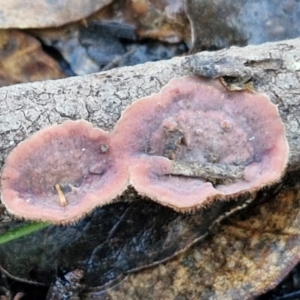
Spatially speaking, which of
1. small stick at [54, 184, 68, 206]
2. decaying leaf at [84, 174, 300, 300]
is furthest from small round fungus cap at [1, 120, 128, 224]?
decaying leaf at [84, 174, 300, 300]

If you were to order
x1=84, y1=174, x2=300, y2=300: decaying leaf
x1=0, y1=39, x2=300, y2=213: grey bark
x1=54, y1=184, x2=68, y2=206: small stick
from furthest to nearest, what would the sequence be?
x1=84, y1=174, x2=300, y2=300: decaying leaf
x1=0, y1=39, x2=300, y2=213: grey bark
x1=54, y1=184, x2=68, y2=206: small stick

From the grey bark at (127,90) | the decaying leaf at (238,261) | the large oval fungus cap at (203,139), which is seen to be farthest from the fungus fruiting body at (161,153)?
the decaying leaf at (238,261)

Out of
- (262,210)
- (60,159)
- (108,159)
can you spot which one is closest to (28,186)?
(60,159)

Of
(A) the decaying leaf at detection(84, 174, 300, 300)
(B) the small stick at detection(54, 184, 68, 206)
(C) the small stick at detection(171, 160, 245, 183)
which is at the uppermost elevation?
(C) the small stick at detection(171, 160, 245, 183)

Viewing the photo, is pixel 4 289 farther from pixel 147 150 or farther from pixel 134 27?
pixel 134 27

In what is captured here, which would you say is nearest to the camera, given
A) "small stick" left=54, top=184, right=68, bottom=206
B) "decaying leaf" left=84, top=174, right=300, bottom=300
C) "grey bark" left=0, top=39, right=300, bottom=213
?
"small stick" left=54, top=184, right=68, bottom=206

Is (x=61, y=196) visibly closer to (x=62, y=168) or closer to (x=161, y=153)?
(x=62, y=168)

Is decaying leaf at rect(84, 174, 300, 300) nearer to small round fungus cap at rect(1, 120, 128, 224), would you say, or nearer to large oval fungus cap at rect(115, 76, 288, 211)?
large oval fungus cap at rect(115, 76, 288, 211)
